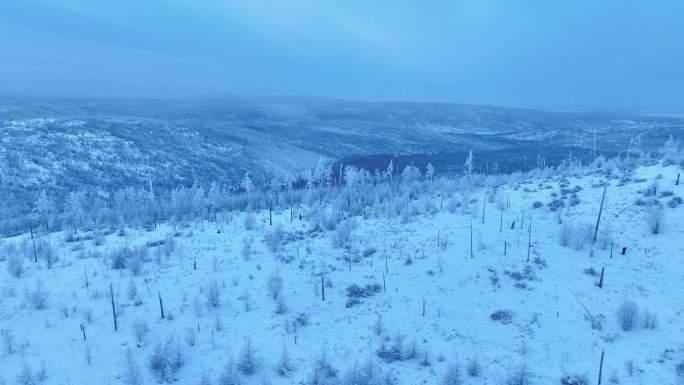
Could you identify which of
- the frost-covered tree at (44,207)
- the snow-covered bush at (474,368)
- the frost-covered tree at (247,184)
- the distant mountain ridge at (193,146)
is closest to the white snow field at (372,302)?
the snow-covered bush at (474,368)

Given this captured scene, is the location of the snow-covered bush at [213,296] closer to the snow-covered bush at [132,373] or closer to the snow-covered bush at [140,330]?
the snow-covered bush at [140,330]

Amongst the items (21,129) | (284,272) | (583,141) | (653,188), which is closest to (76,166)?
(21,129)

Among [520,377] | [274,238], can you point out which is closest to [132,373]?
[520,377]

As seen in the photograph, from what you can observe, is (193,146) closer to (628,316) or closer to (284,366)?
(284,366)

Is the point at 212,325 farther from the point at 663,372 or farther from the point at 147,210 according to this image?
the point at 147,210

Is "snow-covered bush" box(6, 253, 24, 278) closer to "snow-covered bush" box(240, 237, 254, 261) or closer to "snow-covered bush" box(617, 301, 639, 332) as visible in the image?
"snow-covered bush" box(240, 237, 254, 261)

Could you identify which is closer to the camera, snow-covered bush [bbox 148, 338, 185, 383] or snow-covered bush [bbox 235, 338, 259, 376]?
snow-covered bush [bbox 148, 338, 185, 383]

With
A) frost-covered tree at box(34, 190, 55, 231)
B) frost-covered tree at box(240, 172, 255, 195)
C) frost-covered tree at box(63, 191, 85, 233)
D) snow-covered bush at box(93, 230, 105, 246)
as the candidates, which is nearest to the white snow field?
snow-covered bush at box(93, 230, 105, 246)
